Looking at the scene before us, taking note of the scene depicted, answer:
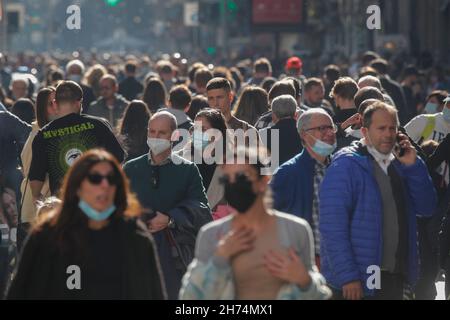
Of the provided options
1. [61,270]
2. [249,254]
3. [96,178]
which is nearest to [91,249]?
[61,270]

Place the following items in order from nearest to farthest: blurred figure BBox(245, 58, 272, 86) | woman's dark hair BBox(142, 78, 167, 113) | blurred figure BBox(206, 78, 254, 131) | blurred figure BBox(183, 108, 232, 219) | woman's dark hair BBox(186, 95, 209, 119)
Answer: blurred figure BBox(183, 108, 232, 219)
blurred figure BBox(206, 78, 254, 131)
woman's dark hair BBox(186, 95, 209, 119)
woman's dark hair BBox(142, 78, 167, 113)
blurred figure BBox(245, 58, 272, 86)

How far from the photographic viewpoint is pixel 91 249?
652 centimetres

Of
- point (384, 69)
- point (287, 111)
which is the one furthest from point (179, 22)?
point (287, 111)

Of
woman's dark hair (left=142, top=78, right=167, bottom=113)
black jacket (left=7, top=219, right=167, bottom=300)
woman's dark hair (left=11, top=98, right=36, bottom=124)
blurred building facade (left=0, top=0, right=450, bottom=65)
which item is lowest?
black jacket (left=7, top=219, right=167, bottom=300)

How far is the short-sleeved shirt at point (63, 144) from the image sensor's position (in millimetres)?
10422

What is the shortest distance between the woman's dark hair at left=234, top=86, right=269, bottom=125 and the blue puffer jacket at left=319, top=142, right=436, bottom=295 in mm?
5635

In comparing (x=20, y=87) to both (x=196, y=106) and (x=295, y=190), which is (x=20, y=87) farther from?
(x=295, y=190)

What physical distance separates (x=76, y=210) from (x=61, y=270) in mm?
288

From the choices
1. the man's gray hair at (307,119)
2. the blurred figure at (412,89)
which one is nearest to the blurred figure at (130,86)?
the blurred figure at (412,89)

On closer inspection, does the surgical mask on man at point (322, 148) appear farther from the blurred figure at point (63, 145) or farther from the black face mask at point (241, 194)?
the black face mask at point (241, 194)

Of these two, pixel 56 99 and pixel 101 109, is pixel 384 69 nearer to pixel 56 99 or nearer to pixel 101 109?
pixel 101 109

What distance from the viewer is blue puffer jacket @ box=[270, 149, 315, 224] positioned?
30.0 feet

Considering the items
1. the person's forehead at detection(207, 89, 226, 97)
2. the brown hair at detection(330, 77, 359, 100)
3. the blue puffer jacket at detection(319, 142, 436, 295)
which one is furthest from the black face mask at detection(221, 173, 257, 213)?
the person's forehead at detection(207, 89, 226, 97)

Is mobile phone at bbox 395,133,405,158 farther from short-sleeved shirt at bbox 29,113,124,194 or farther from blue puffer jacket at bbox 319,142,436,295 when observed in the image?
short-sleeved shirt at bbox 29,113,124,194
